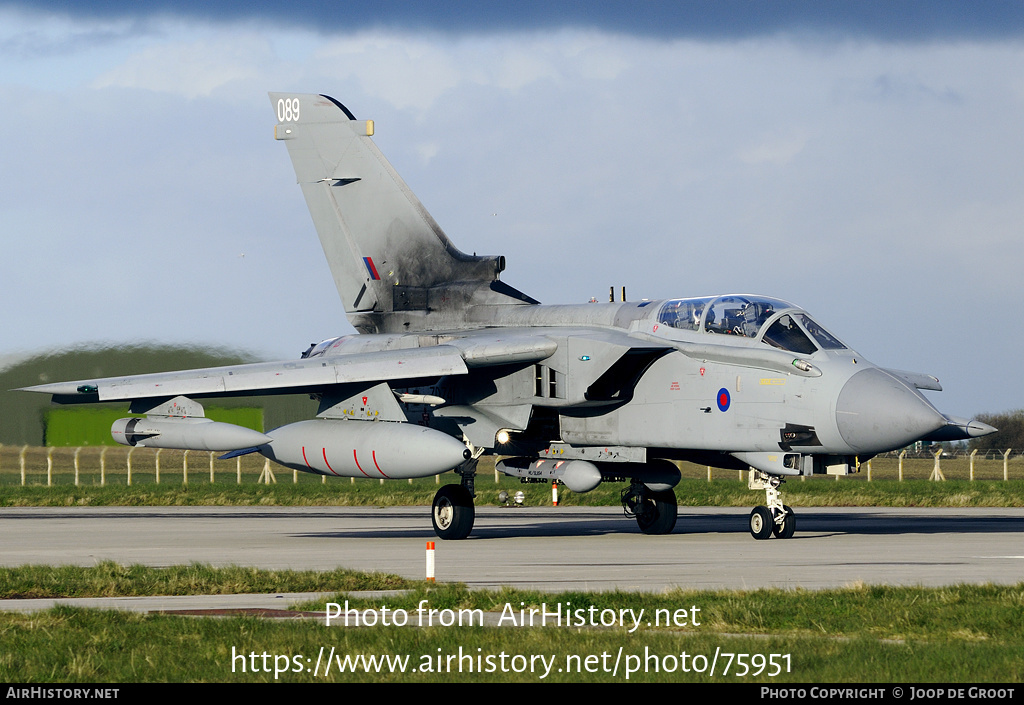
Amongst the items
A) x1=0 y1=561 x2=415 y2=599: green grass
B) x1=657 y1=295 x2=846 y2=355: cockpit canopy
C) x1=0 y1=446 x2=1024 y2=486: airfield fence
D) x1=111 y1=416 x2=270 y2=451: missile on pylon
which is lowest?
x1=0 y1=446 x2=1024 y2=486: airfield fence

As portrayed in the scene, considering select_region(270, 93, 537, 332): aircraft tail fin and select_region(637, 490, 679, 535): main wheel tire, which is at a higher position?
select_region(270, 93, 537, 332): aircraft tail fin

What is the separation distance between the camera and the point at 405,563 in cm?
1605

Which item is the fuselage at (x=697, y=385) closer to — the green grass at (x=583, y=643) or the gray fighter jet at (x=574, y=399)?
the gray fighter jet at (x=574, y=399)

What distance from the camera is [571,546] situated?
62.8 feet

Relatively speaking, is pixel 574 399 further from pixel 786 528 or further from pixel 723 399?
pixel 786 528

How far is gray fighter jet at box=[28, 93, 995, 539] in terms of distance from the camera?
718 inches

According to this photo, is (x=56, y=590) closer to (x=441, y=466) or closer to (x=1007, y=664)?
(x=441, y=466)

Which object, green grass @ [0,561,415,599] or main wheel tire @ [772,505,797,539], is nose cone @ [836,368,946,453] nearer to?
main wheel tire @ [772,505,797,539]

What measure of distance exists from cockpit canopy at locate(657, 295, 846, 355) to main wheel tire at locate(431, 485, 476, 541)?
4.30 meters

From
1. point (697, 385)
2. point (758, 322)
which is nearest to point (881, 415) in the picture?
point (758, 322)

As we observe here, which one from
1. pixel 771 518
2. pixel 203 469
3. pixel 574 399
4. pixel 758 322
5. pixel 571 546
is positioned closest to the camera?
pixel 758 322

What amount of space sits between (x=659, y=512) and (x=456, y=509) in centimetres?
373

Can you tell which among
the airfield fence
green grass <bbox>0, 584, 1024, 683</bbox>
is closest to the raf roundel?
green grass <bbox>0, 584, 1024, 683</bbox>

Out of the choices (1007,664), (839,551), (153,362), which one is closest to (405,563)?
(839,551)
